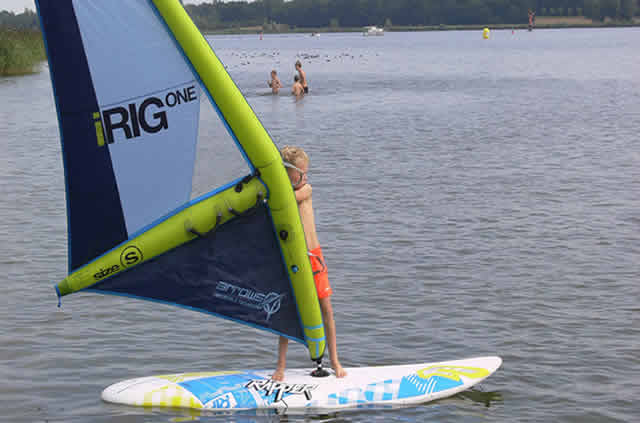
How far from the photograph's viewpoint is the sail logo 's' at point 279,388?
7105mm

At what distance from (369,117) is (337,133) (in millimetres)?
5402

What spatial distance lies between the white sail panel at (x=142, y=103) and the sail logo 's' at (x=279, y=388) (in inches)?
70.3

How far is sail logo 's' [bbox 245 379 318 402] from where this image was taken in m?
7.11

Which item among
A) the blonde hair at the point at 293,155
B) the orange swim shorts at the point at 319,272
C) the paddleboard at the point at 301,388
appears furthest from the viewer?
the paddleboard at the point at 301,388

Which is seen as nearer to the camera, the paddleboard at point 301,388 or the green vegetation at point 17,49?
the paddleboard at point 301,388

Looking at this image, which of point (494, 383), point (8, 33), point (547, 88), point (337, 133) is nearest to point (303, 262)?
point (494, 383)

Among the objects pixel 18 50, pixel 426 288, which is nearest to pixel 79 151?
pixel 426 288

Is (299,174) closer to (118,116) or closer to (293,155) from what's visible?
(293,155)

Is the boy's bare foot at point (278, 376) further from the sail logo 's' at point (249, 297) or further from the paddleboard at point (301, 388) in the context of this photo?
the sail logo 's' at point (249, 297)

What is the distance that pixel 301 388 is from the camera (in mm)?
7152

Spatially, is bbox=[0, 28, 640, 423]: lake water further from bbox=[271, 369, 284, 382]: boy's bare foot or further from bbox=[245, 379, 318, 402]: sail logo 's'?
bbox=[271, 369, 284, 382]: boy's bare foot

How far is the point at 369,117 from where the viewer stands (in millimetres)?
32844

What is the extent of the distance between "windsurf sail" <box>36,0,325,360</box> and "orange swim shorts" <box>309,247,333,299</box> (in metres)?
0.12

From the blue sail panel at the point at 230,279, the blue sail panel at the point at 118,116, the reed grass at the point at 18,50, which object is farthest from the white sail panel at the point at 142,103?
the reed grass at the point at 18,50
